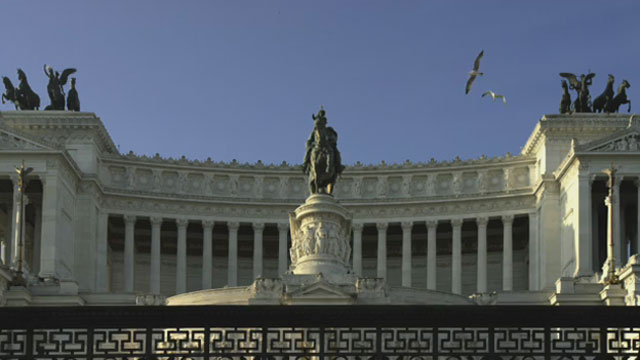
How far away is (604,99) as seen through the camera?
102688mm

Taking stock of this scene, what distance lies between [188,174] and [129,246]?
7324 millimetres

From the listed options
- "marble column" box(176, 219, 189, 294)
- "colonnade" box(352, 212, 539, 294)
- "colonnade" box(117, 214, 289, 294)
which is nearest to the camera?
"colonnade" box(352, 212, 539, 294)

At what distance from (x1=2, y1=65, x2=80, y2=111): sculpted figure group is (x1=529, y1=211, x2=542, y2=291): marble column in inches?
1395

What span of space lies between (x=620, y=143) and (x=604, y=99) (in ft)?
33.0

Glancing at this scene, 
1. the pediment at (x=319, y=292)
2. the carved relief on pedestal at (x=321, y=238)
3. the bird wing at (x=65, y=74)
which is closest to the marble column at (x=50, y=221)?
the bird wing at (x=65, y=74)

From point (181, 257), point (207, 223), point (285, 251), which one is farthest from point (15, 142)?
point (285, 251)

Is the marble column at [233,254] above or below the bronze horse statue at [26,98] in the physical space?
below

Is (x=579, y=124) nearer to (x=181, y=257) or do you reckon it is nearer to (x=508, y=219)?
(x=508, y=219)

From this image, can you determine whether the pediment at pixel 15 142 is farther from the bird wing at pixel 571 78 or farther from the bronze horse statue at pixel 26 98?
the bird wing at pixel 571 78

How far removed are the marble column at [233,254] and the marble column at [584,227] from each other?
2659 centimetres

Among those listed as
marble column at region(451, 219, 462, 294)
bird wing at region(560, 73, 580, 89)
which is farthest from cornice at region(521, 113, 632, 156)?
marble column at region(451, 219, 462, 294)

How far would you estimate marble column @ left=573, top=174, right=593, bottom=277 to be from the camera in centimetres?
9169

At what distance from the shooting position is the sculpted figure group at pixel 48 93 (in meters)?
104

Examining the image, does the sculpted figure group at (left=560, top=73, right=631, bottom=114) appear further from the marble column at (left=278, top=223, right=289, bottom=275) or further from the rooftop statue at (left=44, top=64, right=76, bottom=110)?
the rooftop statue at (left=44, top=64, right=76, bottom=110)
